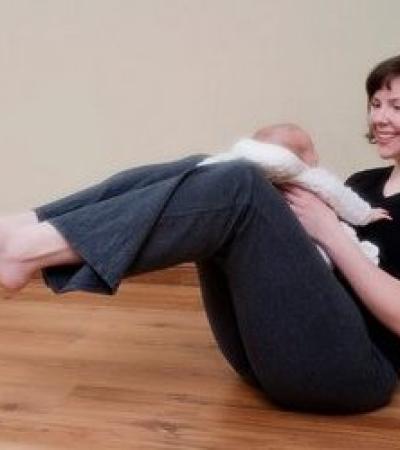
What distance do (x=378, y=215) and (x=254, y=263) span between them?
1.06 ft

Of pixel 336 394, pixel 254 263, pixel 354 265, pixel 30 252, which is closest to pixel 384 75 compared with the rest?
pixel 354 265

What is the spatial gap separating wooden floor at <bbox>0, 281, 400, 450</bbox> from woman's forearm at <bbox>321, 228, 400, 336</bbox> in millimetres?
222

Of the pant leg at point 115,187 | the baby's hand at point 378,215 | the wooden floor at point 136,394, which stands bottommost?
the wooden floor at point 136,394

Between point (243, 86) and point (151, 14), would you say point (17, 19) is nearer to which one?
point (151, 14)

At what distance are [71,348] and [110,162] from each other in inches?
30.5

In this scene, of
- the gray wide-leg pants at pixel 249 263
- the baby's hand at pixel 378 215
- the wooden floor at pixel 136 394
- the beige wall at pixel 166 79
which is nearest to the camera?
the gray wide-leg pants at pixel 249 263

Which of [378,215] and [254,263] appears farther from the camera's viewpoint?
[378,215]

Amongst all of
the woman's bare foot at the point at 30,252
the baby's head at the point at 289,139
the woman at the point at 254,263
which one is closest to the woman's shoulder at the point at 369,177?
the woman at the point at 254,263

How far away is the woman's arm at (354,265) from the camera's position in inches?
46.9

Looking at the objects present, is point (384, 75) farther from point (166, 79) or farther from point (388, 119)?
point (166, 79)

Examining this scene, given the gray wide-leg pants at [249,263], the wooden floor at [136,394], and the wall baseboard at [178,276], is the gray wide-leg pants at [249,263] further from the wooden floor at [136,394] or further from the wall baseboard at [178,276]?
the wall baseboard at [178,276]

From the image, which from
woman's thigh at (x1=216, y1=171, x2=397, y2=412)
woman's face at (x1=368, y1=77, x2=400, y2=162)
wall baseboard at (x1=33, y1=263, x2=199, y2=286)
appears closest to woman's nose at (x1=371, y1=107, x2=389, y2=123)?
woman's face at (x1=368, y1=77, x2=400, y2=162)

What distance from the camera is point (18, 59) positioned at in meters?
2.22

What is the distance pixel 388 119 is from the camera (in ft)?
4.47
